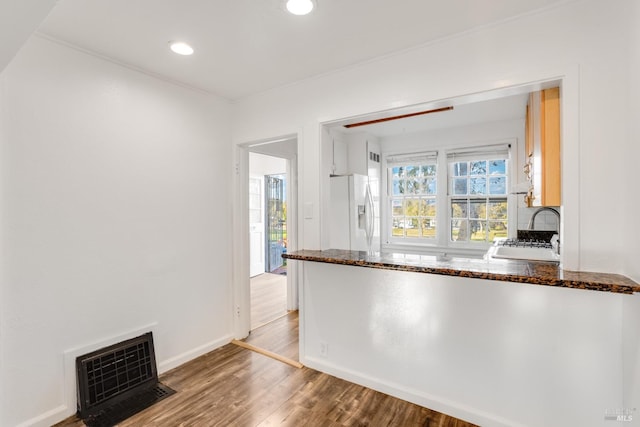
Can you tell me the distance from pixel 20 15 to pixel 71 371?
7.02 feet

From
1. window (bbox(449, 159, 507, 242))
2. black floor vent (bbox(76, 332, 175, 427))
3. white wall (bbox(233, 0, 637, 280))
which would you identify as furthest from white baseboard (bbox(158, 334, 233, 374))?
window (bbox(449, 159, 507, 242))

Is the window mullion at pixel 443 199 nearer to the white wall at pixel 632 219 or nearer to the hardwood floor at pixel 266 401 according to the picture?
the hardwood floor at pixel 266 401

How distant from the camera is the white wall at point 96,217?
188cm

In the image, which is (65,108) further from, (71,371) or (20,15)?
(71,371)

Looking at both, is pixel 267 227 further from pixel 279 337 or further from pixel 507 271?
pixel 507 271

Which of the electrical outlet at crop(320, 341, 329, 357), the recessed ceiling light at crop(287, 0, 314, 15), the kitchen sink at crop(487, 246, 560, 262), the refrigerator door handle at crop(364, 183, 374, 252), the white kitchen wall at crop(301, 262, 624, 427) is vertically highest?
the recessed ceiling light at crop(287, 0, 314, 15)

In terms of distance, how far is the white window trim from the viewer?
3.90 meters

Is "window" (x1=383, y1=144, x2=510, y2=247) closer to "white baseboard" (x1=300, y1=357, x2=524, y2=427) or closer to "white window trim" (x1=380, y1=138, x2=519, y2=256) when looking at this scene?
"white window trim" (x1=380, y1=138, x2=519, y2=256)

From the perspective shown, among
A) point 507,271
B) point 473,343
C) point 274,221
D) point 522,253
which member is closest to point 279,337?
point 473,343

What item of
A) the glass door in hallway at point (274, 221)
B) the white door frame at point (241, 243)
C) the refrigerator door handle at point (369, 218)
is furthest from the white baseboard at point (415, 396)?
the glass door in hallway at point (274, 221)

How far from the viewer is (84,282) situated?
2156mm

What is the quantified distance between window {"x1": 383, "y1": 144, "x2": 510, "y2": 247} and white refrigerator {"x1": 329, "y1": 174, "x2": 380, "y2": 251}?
3.11 ft

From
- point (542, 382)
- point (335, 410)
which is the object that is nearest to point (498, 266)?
point (542, 382)

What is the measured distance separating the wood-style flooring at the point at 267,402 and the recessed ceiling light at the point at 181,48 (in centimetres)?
247
